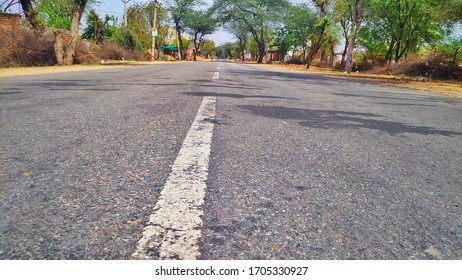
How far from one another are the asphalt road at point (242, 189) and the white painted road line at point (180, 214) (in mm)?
32

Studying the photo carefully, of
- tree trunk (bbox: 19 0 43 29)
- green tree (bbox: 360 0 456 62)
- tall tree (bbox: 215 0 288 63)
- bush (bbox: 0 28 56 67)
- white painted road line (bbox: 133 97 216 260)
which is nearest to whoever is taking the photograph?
white painted road line (bbox: 133 97 216 260)

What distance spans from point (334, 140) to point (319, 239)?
65.8 inches

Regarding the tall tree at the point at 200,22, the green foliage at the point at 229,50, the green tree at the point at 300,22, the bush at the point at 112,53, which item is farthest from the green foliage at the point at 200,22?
Result: the green foliage at the point at 229,50

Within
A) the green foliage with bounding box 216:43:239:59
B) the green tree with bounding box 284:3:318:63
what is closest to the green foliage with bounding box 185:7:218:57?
the green tree with bounding box 284:3:318:63

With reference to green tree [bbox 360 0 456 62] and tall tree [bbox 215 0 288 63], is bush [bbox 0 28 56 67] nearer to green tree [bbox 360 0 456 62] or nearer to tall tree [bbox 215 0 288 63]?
green tree [bbox 360 0 456 62]

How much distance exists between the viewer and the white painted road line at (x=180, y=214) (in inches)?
38.1

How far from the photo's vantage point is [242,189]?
147 centimetres

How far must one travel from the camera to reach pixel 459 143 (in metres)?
2.84

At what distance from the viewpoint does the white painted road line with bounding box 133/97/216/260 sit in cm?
97

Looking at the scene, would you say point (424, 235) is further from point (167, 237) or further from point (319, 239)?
point (167, 237)

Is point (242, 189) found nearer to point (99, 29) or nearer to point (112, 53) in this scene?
point (112, 53)

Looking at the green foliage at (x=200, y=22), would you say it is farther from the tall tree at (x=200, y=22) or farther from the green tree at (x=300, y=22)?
the green tree at (x=300, y=22)

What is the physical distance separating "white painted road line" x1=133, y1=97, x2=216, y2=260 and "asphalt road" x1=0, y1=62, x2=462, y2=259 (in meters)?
0.03

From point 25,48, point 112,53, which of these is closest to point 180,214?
point 25,48
